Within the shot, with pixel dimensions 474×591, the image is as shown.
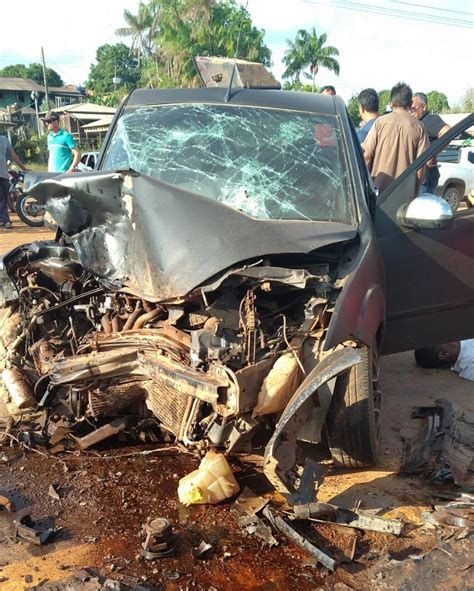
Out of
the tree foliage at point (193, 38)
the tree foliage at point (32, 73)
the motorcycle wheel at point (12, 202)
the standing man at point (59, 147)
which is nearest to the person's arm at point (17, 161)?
the standing man at point (59, 147)

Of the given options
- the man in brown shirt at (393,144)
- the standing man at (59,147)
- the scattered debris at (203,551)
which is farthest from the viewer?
the standing man at (59,147)

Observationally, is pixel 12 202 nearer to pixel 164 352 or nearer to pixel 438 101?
pixel 164 352

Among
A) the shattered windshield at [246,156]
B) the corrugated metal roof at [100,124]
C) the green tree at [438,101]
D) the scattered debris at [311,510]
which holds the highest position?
the green tree at [438,101]

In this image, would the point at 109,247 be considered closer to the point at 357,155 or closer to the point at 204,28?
the point at 357,155

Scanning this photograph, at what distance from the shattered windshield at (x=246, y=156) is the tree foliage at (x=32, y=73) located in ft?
250

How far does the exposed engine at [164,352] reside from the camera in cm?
256

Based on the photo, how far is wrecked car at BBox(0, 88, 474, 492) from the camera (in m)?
2.60

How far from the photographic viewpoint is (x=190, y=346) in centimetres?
268

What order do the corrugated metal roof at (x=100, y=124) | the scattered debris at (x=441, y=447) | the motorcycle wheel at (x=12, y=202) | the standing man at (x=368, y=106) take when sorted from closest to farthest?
1. the scattered debris at (x=441, y=447)
2. the standing man at (x=368, y=106)
3. the motorcycle wheel at (x=12, y=202)
4. the corrugated metal roof at (x=100, y=124)

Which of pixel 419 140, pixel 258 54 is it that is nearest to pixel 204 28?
pixel 258 54

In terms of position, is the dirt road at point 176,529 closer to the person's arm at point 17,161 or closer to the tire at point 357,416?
the tire at point 357,416

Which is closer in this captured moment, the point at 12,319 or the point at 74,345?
the point at 74,345

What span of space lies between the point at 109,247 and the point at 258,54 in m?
32.0

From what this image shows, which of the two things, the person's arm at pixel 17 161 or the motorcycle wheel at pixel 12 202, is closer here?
the person's arm at pixel 17 161
